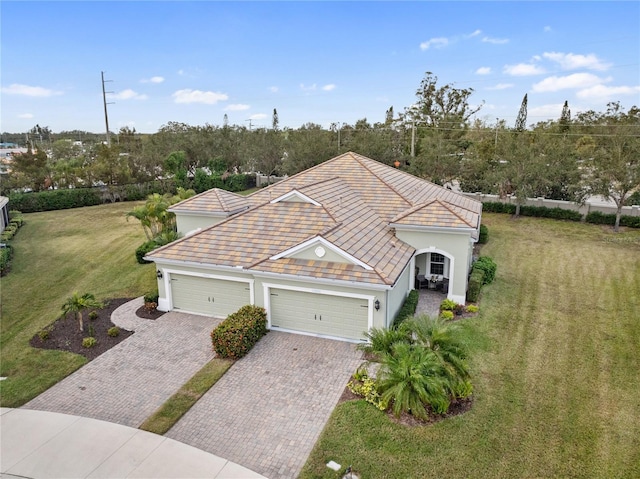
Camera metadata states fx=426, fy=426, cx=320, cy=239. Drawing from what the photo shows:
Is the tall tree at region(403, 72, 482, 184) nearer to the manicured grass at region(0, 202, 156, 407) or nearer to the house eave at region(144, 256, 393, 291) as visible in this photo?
the manicured grass at region(0, 202, 156, 407)

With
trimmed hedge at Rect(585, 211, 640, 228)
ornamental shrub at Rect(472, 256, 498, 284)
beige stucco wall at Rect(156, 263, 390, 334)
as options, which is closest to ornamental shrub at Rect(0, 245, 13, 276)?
beige stucco wall at Rect(156, 263, 390, 334)

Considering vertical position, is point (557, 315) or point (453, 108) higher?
point (453, 108)

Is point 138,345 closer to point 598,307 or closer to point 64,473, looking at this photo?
point 64,473

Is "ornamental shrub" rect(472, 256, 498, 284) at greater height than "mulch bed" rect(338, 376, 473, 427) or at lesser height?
greater

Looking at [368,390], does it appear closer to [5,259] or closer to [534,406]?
[534,406]

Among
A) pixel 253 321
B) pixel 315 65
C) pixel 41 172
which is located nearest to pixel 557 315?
pixel 253 321

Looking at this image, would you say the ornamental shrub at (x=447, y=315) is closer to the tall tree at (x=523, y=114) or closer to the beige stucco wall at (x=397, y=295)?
the beige stucco wall at (x=397, y=295)
